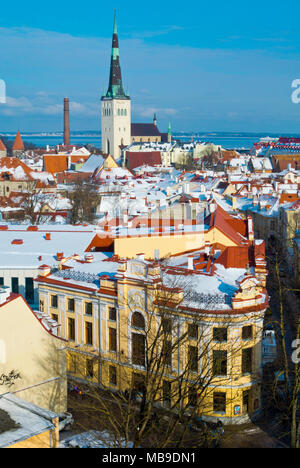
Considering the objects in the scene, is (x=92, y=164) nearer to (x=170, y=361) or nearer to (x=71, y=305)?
(x=71, y=305)

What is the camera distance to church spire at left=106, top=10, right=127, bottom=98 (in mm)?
163000

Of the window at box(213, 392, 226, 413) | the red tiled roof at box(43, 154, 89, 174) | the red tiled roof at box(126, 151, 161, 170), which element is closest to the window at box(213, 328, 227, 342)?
the window at box(213, 392, 226, 413)

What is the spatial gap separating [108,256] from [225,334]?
9505 mm

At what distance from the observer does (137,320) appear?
78.8 feet

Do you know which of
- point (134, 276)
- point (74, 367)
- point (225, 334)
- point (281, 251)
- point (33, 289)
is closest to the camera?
point (225, 334)

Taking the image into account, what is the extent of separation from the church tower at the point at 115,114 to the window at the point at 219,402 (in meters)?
152

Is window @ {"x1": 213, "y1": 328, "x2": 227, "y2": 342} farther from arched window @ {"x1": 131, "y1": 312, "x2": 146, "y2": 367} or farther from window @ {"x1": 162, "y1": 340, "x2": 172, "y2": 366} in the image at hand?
arched window @ {"x1": 131, "y1": 312, "x2": 146, "y2": 367}

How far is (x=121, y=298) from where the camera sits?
79.0ft

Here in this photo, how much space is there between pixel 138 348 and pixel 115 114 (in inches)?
5995

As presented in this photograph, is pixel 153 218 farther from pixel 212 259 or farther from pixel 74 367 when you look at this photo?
pixel 74 367

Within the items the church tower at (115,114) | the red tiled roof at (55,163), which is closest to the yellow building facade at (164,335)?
the red tiled roof at (55,163)

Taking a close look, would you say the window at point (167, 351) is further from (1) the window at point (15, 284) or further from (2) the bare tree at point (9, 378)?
(1) the window at point (15, 284)

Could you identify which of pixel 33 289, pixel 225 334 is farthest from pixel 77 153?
pixel 225 334

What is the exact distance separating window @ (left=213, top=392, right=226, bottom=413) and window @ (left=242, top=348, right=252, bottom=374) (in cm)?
118
